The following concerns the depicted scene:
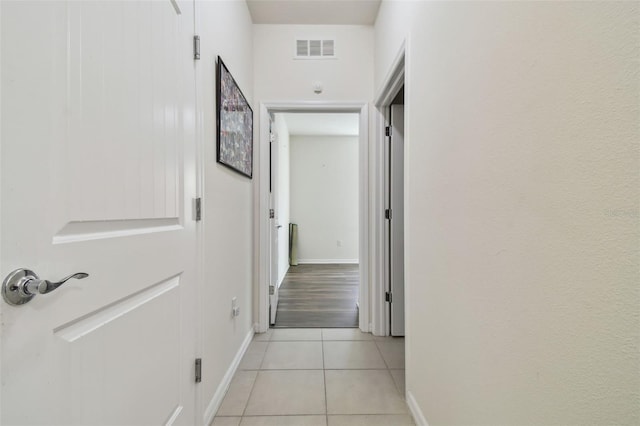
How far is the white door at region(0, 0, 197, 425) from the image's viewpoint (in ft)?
1.79

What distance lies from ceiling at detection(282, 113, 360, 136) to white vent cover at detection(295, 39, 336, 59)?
171cm

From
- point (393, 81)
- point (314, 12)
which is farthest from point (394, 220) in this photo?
point (314, 12)

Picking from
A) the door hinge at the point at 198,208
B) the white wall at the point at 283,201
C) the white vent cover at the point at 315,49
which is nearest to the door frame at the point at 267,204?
the white vent cover at the point at 315,49

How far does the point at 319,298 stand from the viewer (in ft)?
11.0

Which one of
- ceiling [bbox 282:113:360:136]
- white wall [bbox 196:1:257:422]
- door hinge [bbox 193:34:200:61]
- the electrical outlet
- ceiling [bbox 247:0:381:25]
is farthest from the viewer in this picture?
ceiling [bbox 282:113:360:136]

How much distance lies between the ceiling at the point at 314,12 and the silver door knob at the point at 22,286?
2.44 m

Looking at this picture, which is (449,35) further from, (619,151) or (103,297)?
(103,297)

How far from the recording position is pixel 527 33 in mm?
679

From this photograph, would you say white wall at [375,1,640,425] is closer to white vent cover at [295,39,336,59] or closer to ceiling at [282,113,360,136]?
white vent cover at [295,39,336,59]

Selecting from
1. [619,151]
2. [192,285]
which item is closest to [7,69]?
[192,285]

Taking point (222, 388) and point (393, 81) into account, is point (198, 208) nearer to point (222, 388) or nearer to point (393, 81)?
point (222, 388)

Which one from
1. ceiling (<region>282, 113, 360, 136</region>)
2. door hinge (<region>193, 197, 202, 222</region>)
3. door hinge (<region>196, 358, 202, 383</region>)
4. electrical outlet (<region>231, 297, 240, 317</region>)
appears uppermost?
ceiling (<region>282, 113, 360, 136</region>)

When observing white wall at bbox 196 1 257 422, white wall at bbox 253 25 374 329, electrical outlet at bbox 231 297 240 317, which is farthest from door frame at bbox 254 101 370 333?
electrical outlet at bbox 231 297 240 317

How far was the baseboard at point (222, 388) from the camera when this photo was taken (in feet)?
4.61
